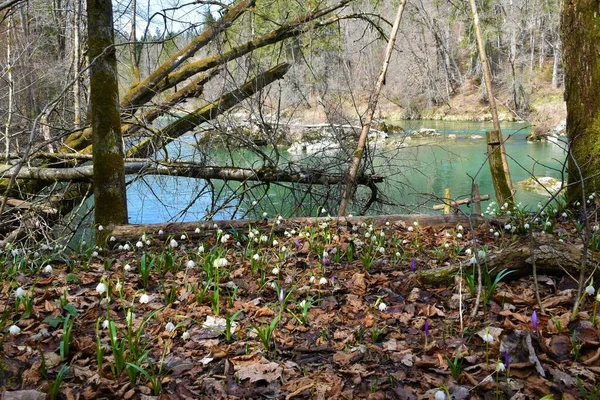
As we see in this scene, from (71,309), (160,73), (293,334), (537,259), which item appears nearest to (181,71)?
(160,73)

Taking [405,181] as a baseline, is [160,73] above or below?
above

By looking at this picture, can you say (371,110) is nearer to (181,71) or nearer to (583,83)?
(583,83)

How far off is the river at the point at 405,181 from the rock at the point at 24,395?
5228 millimetres

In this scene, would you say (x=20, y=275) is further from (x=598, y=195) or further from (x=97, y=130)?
(x=598, y=195)

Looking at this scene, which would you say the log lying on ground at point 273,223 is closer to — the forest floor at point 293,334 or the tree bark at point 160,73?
the forest floor at point 293,334

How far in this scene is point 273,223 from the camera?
4539mm

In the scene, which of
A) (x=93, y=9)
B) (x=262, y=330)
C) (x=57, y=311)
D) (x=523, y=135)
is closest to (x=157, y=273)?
(x=57, y=311)

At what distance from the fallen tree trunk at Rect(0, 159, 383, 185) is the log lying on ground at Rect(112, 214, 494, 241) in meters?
1.41

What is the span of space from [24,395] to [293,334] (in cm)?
129

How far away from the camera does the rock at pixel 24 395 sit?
1867 millimetres

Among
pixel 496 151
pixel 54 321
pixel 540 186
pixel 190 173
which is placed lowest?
pixel 540 186

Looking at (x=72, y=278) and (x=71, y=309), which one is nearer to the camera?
(x=71, y=309)

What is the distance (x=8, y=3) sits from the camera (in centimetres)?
330

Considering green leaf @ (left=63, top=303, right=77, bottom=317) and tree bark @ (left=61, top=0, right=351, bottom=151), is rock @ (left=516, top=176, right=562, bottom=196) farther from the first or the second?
green leaf @ (left=63, top=303, right=77, bottom=317)
